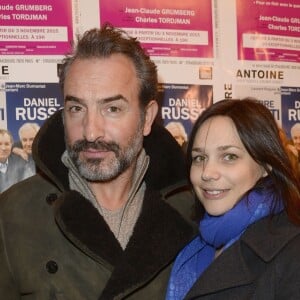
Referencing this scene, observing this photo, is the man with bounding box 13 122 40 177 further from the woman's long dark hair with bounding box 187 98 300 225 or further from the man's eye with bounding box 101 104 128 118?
the woman's long dark hair with bounding box 187 98 300 225

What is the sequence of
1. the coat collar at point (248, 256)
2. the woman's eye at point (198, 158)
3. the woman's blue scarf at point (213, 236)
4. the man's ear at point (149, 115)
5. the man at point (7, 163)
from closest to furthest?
the coat collar at point (248, 256), the woman's blue scarf at point (213, 236), the woman's eye at point (198, 158), the man's ear at point (149, 115), the man at point (7, 163)

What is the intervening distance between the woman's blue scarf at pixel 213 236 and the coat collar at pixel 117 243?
5cm

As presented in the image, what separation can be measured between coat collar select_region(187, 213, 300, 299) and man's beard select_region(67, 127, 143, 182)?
376 mm

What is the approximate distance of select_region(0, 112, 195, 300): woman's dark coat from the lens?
63.7 inches

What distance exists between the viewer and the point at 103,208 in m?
1.78

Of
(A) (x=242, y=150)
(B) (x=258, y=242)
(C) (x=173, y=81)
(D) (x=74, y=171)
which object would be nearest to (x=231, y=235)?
(B) (x=258, y=242)

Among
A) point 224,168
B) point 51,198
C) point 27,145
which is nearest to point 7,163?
point 27,145

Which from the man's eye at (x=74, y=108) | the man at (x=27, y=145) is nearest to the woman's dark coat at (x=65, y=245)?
the man's eye at (x=74, y=108)

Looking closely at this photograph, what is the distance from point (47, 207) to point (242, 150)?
21.6 inches

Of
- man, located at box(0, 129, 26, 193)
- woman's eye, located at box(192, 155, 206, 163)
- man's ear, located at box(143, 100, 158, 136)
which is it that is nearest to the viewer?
woman's eye, located at box(192, 155, 206, 163)

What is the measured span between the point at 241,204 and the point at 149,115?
0.42m

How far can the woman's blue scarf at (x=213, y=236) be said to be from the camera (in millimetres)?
1597

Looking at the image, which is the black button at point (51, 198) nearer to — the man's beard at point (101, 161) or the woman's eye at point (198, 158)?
the man's beard at point (101, 161)

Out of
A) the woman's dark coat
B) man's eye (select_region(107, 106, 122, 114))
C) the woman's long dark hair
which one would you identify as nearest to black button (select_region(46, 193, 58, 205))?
the woman's dark coat
